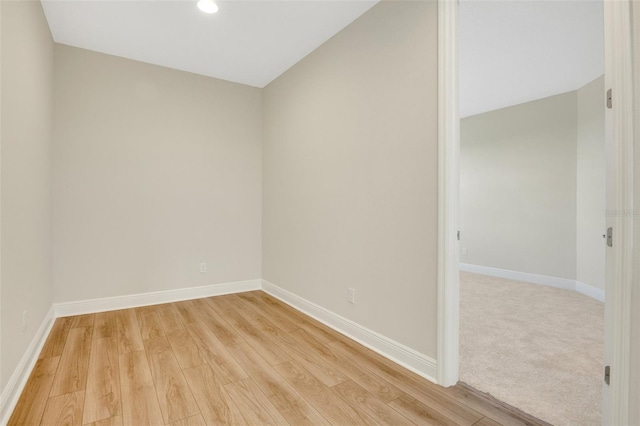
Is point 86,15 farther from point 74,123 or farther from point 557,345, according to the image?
point 557,345

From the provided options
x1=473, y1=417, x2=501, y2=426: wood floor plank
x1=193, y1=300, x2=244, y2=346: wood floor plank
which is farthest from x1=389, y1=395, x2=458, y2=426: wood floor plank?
x1=193, y1=300, x2=244, y2=346: wood floor plank

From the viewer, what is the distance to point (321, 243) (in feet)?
9.69

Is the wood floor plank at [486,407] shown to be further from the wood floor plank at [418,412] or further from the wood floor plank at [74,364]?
the wood floor plank at [74,364]

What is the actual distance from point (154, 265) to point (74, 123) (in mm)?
1589

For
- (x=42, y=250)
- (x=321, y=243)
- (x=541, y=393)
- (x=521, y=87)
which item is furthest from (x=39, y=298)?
(x=521, y=87)

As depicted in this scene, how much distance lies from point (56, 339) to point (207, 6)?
2.83 m

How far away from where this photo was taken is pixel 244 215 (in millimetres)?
3955

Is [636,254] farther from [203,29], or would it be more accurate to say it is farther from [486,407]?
[203,29]

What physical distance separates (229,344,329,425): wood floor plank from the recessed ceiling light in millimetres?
2570

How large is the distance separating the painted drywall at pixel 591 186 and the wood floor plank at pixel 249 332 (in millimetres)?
3938

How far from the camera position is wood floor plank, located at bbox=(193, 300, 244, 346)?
2.50 metres

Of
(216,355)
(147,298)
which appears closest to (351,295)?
(216,355)

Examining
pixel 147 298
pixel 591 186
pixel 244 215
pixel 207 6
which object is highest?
pixel 207 6

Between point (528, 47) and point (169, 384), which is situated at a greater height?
point (528, 47)
